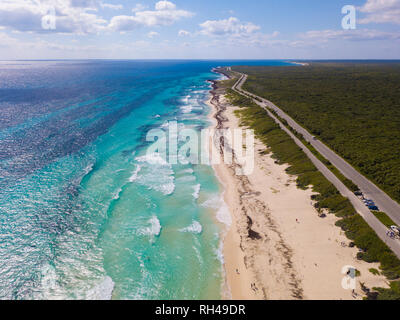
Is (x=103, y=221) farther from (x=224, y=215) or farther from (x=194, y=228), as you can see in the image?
(x=224, y=215)

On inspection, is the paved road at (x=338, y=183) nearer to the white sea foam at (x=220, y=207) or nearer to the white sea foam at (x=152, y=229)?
the white sea foam at (x=220, y=207)

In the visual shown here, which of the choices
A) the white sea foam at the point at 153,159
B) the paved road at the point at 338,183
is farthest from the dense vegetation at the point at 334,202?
the white sea foam at the point at 153,159

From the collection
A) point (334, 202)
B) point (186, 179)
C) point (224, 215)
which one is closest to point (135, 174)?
point (186, 179)

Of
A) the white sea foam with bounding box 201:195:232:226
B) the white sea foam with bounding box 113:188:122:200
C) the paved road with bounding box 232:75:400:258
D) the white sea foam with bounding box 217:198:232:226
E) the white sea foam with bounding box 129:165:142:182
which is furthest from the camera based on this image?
the white sea foam with bounding box 129:165:142:182

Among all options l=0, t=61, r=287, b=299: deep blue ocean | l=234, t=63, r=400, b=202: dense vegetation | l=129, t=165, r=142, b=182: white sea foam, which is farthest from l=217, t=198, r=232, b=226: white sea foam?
l=234, t=63, r=400, b=202: dense vegetation

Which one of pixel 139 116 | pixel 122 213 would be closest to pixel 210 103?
pixel 139 116

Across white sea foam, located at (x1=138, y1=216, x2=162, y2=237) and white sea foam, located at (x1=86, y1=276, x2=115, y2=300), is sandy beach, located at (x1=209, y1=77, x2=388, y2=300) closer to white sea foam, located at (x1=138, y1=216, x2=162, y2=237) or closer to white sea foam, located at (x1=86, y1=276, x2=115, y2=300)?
white sea foam, located at (x1=138, y1=216, x2=162, y2=237)
